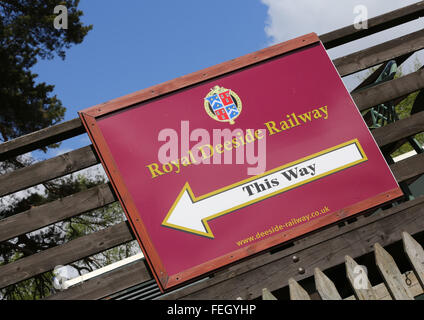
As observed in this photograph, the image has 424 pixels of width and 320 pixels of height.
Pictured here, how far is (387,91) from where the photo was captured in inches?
148

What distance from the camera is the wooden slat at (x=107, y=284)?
3.15 metres

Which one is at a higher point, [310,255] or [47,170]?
[47,170]

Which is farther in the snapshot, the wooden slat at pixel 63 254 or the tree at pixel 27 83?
the tree at pixel 27 83

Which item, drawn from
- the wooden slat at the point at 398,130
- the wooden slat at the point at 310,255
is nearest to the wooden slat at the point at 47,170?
the wooden slat at the point at 310,255

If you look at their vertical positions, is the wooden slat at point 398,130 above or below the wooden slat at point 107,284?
above

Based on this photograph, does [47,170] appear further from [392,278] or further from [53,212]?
[392,278]

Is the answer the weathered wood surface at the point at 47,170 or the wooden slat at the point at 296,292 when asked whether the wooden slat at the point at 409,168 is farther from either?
the weathered wood surface at the point at 47,170

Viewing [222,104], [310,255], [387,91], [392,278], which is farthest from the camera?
[387,91]

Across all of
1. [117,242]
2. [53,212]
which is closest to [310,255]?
[117,242]

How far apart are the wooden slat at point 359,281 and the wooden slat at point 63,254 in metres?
1.56

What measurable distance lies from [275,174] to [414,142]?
7.28 feet

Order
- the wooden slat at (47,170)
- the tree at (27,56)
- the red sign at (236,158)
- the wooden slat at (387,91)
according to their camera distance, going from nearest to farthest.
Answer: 1. the red sign at (236,158)
2. the wooden slat at (47,170)
3. the wooden slat at (387,91)
4. the tree at (27,56)

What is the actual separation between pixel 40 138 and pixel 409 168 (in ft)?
9.40

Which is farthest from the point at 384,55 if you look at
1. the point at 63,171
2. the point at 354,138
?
the point at 63,171
